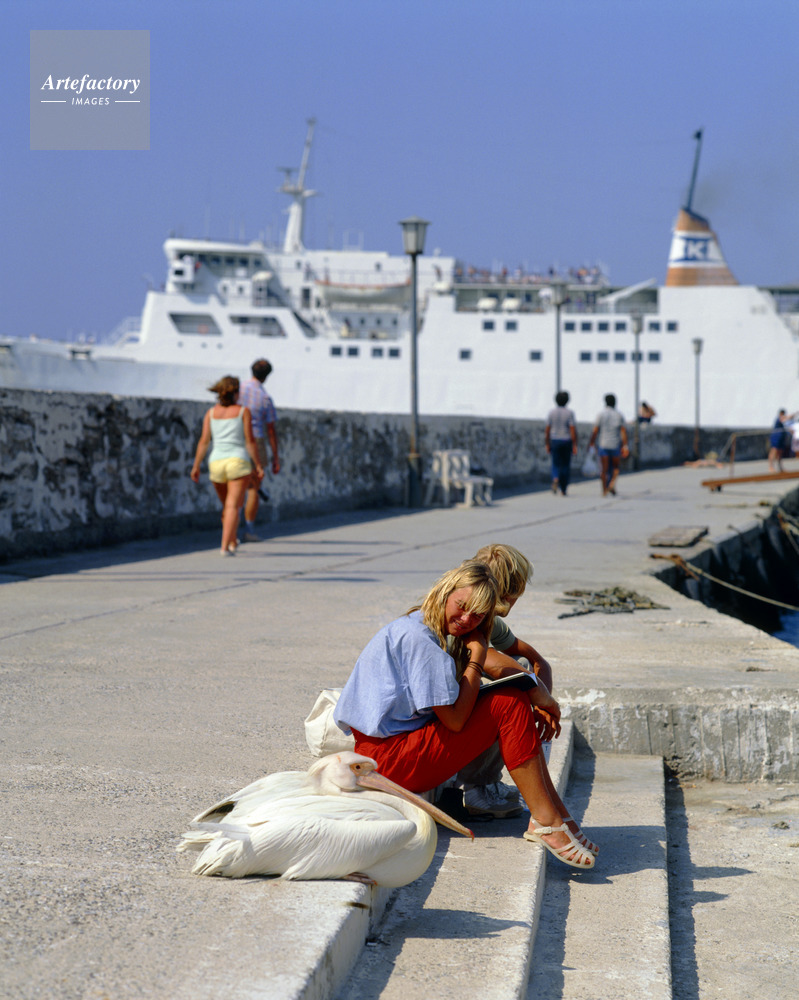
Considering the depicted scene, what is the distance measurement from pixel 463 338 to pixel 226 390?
3663cm

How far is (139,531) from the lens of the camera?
8422 mm

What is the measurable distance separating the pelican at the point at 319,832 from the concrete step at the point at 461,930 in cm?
11

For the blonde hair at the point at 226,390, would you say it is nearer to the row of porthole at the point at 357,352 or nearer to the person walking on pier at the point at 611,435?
the person walking on pier at the point at 611,435

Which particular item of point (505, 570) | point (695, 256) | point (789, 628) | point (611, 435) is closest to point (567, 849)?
point (505, 570)

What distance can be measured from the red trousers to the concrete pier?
21 cm

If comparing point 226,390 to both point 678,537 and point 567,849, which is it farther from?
point 567,849

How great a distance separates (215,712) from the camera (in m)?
3.49

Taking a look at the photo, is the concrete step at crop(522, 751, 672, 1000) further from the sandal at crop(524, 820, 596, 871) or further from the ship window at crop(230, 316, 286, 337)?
the ship window at crop(230, 316, 286, 337)

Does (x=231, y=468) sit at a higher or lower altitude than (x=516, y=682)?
higher

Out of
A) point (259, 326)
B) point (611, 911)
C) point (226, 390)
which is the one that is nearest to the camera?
point (611, 911)

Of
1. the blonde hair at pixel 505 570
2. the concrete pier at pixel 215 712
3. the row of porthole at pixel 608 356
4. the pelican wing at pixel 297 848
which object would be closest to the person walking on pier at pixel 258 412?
the concrete pier at pixel 215 712

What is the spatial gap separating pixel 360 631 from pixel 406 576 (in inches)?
74.4

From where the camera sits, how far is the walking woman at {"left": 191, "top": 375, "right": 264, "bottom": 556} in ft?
24.4

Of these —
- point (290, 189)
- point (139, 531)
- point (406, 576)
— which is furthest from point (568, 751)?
point (290, 189)
